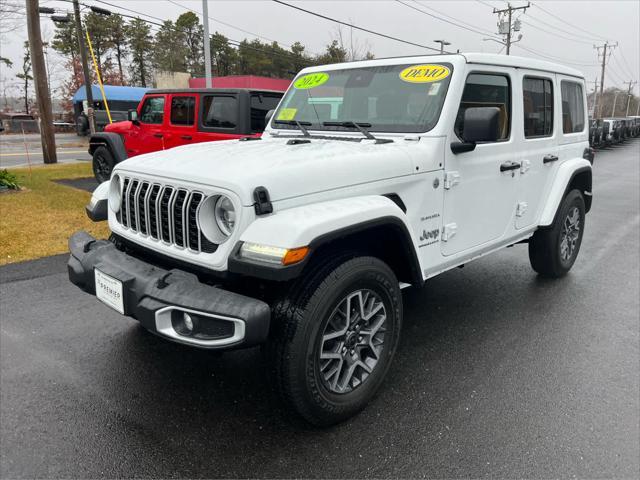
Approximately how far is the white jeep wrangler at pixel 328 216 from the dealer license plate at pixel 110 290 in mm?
12

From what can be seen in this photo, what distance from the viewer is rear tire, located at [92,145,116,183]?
1026 cm

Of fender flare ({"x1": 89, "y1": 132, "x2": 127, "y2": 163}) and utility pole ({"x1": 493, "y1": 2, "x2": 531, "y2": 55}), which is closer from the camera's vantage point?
fender flare ({"x1": 89, "y1": 132, "x2": 127, "y2": 163})

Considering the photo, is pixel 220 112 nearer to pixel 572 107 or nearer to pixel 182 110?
pixel 182 110

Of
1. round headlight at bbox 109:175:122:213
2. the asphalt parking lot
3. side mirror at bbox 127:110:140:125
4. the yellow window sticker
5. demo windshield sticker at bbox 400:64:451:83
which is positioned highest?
side mirror at bbox 127:110:140:125

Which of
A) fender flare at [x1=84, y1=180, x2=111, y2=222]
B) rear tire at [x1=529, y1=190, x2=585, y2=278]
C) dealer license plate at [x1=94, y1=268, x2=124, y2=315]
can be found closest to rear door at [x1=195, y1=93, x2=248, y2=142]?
fender flare at [x1=84, y1=180, x2=111, y2=222]

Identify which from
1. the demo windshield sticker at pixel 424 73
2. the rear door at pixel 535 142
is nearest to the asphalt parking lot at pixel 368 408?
the rear door at pixel 535 142

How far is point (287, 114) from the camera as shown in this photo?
4094 millimetres

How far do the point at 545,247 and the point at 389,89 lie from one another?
2452 mm

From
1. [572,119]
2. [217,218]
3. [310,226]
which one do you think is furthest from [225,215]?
[572,119]

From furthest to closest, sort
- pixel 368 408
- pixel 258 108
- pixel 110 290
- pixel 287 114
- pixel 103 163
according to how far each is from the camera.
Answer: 1. pixel 103 163
2. pixel 258 108
3. pixel 287 114
4. pixel 368 408
5. pixel 110 290

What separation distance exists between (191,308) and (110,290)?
2.11 feet

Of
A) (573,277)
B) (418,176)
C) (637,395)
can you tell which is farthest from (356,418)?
(573,277)

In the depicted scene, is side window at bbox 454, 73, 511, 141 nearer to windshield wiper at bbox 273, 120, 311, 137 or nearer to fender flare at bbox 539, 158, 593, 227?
fender flare at bbox 539, 158, 593, 227

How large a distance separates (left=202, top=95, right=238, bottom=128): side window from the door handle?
523cm
